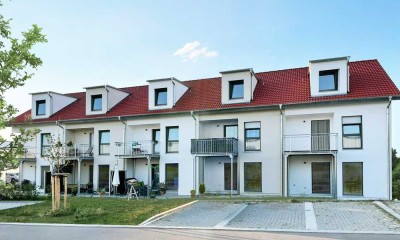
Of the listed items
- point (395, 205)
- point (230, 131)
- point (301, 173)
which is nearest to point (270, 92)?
point (230, 131)

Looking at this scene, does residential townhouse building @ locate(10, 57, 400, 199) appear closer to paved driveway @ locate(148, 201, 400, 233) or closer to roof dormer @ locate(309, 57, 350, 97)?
roof dormer @ locate(309, 57, 350, 97)

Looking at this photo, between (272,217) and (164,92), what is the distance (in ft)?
48.0

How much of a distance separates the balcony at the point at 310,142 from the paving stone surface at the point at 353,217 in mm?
4692

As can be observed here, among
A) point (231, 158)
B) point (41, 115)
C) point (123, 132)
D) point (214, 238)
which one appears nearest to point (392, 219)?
point (214, 238)

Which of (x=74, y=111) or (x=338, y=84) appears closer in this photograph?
(x=338, y=84)

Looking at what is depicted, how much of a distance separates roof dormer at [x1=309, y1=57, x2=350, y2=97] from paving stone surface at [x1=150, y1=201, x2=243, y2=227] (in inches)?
348

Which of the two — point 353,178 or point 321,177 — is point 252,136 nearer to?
point 321,177

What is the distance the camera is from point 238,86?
2448 centimetres

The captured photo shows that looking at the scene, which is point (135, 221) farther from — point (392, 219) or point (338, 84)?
point (338, 84)

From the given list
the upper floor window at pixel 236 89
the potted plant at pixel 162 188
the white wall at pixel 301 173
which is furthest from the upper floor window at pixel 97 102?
the white wall at pixel 301 173

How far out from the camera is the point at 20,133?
23.3 ft

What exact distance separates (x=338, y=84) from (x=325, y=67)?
123cm

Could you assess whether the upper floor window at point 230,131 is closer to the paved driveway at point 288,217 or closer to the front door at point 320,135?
the front door at point 320,135

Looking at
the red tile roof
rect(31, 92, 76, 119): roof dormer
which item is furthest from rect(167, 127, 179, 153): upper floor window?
rect(31, 92, 76, 119): roof dormer
